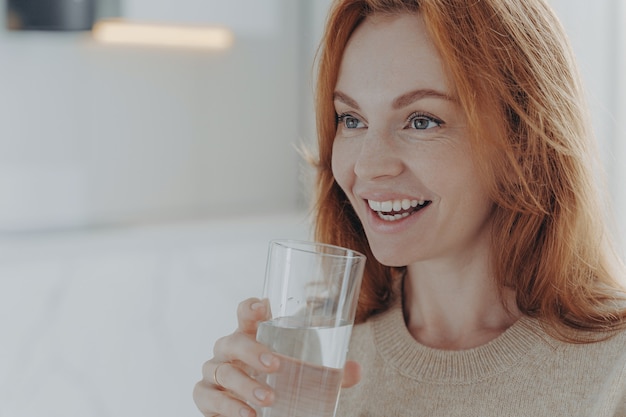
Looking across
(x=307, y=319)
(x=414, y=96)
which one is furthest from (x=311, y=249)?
(x=414, y=96)

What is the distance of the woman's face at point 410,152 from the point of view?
1128mm

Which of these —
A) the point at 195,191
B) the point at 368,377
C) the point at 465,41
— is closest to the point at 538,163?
the point at 465,41

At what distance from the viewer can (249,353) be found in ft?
3.07

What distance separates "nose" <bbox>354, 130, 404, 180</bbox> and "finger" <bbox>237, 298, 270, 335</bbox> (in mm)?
241

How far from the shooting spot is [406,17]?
116 centimetres

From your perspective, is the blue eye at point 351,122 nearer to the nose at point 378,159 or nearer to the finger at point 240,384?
the nose at point 378,159

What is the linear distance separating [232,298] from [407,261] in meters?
0.99

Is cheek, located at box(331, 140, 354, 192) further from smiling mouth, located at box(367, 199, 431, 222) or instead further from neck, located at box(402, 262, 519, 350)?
neck, located at box(402, 262, 519, 350)

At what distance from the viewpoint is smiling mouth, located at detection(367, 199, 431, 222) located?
115 cm

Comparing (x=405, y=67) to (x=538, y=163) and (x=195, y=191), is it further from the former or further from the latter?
(x=195, y=191)

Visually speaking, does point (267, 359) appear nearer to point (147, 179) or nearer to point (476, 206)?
point (476, 206)

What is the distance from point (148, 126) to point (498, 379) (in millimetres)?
1091

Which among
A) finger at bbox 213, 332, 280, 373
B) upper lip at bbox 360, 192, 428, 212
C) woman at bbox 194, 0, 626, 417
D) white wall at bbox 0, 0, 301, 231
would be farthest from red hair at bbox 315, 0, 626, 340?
white wall at bbox 0, 0, 301, 231

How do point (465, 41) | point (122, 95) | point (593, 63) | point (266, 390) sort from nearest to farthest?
1. point (266, 390)
2. point (465, 41)
3. point (593, 63)
4. point (122, 95)
